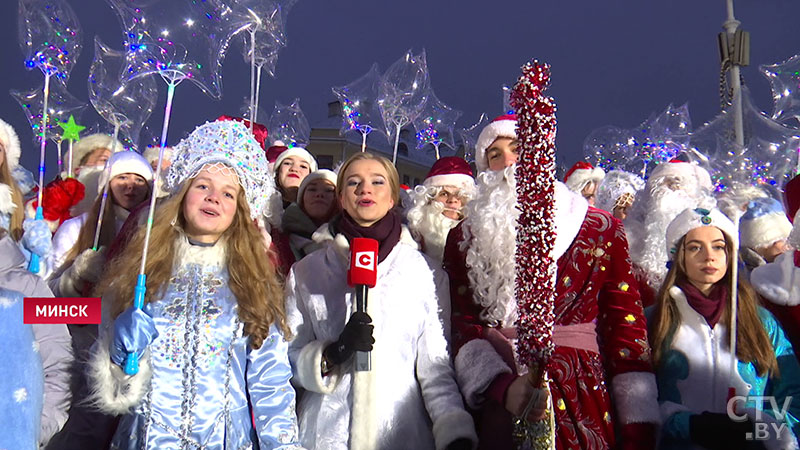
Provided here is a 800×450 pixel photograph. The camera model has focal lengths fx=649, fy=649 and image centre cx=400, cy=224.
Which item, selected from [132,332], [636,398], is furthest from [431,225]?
[132,332]

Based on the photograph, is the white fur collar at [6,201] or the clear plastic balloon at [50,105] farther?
the clear plastic balloon at [50,105]

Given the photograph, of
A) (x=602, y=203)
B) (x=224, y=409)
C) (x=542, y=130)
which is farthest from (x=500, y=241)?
(x=602, y=203)

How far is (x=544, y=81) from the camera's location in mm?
2637

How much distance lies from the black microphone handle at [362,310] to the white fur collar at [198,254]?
2.57 feet

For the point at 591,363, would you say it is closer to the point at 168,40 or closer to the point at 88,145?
the point at 168,40

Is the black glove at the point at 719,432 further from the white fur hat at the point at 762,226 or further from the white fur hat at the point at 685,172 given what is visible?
the white fur hat at the point at 685,172

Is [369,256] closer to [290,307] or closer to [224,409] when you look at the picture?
[290,307]

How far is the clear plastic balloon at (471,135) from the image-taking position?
8.34m

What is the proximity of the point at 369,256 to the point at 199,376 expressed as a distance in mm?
993

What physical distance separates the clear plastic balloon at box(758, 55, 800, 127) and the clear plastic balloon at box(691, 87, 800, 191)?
2.91 ft

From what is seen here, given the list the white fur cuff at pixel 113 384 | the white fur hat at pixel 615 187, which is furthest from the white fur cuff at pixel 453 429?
the white fur hat at pixel 615 187

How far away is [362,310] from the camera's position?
313 cm

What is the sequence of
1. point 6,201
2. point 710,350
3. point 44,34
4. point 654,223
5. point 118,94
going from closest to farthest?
point 6,201 < point 710,350 < point 118,94 < point 44,34 < point 654,223

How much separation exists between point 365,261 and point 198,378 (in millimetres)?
971
